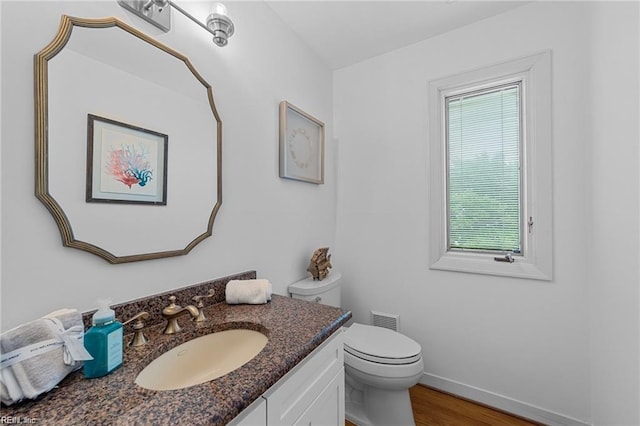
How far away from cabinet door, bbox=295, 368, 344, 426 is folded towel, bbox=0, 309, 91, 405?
60 centimetres

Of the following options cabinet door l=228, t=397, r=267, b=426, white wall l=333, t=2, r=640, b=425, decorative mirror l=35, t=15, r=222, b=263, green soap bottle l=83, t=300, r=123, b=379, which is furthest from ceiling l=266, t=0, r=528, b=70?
cabinet door l=228, t=397, r=267, b=426

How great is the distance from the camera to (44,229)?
2.42 feet

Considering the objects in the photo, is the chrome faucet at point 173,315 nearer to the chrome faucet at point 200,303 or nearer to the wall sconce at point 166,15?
the chrome faucet at point 200,303

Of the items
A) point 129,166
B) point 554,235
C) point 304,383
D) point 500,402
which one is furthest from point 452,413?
point 129,166

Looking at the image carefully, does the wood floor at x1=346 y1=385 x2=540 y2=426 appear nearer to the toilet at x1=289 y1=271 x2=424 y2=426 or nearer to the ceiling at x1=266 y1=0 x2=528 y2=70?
the toilet at x1=289 y1=271 x2=424 y2=426

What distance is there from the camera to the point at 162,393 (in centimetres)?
60

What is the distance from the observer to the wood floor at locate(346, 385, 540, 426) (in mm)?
1531

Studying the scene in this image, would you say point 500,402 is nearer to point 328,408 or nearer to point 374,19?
point 328,408

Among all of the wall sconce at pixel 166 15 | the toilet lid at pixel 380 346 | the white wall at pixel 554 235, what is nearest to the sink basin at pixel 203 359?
the toilet lid at pixel 380 346

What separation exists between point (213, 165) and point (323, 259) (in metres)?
0.92

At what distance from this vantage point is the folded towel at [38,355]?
1.80 ft

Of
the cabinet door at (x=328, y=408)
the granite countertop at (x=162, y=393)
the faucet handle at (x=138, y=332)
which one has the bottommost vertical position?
the cabinet door at (x=328, y=408)

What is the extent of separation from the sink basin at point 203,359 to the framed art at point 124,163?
1.70ft

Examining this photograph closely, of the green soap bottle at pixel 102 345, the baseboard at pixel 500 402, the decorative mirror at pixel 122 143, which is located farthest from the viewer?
the baseboard at pixel 500 402
